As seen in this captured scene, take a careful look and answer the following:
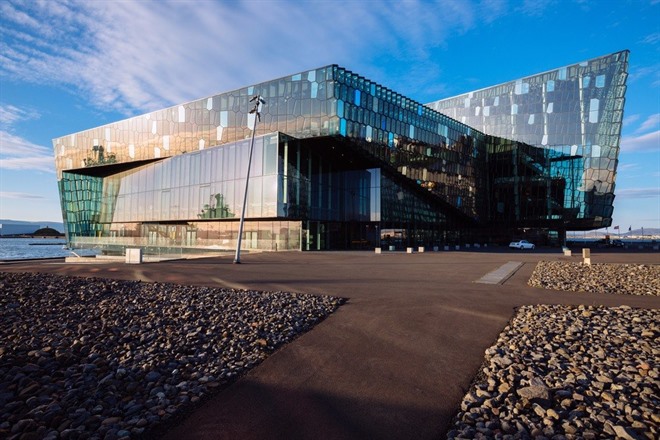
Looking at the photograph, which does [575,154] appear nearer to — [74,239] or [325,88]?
[325,88]

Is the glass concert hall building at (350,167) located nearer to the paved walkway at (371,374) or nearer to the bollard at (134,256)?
the bollard at (134,256)

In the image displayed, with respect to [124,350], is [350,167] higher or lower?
higher

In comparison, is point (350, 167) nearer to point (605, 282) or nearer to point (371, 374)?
point (605, 282)

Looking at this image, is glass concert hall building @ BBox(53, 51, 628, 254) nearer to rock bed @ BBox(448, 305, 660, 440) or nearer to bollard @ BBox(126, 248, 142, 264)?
bollard @ BBox(126, 248, 142, 264)

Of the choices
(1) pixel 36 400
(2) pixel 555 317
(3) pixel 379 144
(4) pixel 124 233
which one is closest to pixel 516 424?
(2) pixel 555 317

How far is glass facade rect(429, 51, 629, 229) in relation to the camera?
188 ft

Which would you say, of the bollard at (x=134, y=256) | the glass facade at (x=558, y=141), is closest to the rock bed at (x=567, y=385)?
the bollard at (x=134, y=256)

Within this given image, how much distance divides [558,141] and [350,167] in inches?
1647

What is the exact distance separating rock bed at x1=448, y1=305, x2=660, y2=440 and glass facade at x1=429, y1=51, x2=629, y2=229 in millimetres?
64228

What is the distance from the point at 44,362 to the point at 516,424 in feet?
25.1

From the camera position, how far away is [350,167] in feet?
160

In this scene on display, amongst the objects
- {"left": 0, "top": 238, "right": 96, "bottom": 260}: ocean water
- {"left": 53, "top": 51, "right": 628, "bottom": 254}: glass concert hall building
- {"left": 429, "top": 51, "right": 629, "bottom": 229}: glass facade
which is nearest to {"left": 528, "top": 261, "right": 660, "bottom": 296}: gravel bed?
{"left": 53, "top": 51, "right": 628, "bottom": 254}: glass concert hall building

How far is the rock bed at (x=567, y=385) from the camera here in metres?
3.92

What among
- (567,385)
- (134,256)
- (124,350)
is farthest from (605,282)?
(134,256)
